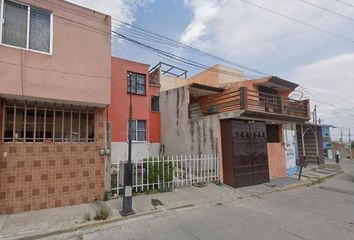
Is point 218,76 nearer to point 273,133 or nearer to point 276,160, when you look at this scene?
point 273,133

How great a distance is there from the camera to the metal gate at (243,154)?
11.6 m

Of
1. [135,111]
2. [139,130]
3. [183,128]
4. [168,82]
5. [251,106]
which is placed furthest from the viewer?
[168,82]

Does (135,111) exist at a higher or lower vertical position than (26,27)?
lower

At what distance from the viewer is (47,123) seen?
26.4 feet

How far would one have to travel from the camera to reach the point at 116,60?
14773 millimetres

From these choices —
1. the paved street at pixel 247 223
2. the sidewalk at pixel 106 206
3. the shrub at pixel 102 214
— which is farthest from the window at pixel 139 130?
the shrub at pixel 102 214

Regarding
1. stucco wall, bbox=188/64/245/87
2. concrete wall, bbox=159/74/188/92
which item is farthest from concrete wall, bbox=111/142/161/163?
stucco wall, bbox=188/64/245/87

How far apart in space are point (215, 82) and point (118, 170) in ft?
43.8

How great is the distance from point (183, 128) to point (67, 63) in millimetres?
7835

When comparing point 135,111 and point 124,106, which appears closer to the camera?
point 124,106

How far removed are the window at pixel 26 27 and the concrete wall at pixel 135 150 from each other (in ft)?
23.9

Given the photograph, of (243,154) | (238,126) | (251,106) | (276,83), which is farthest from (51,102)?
(276,83)

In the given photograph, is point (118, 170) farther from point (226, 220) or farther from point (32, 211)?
point (226, 220)

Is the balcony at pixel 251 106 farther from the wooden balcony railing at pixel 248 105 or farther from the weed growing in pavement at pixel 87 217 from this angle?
the weed growing in pavement at pixel 87 217
